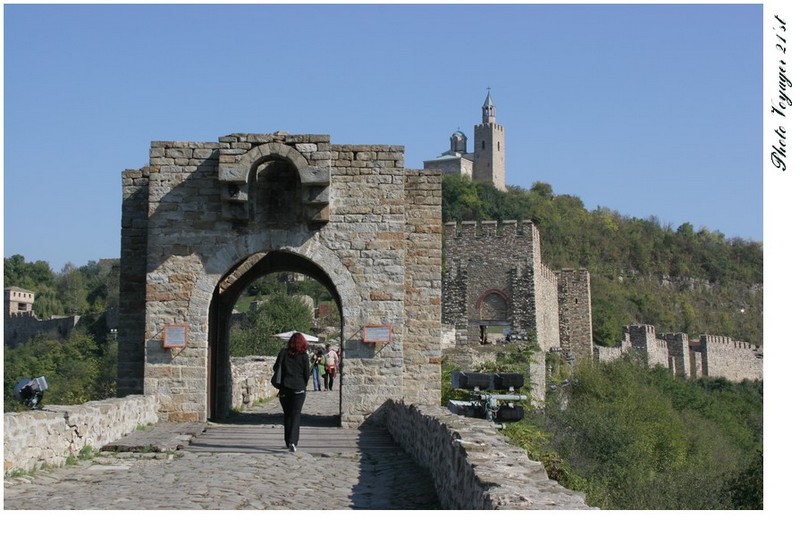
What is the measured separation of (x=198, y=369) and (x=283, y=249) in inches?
74.8

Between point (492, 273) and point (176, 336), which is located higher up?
point (492, 273)

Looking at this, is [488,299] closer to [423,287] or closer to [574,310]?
[574,310]

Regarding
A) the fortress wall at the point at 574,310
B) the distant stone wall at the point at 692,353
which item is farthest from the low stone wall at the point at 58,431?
the fortress wall at the point at 574,310

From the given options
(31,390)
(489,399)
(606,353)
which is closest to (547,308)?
(606,353)

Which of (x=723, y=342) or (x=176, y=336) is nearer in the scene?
(x=176, y=336)

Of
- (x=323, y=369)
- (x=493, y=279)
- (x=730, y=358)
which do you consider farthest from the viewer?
(x=730, y=358)

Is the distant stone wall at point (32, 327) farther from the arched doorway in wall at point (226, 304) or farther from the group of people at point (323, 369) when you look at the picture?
the arched doorway in wall at point (226, 304)

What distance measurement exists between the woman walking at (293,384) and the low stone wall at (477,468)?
125 centimetres

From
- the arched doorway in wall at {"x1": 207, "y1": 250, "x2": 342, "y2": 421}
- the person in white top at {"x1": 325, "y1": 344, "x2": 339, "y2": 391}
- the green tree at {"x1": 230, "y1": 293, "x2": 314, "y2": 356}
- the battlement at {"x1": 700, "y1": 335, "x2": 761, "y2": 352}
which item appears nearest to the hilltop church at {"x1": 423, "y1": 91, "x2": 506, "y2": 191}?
the battlement at {"x1": 700, "y1": 335, "x2": 761, "y2": 352}

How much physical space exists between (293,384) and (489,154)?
341 ft

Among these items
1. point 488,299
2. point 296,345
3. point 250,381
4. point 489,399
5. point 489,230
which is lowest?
point 250,381

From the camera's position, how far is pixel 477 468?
21.0ft

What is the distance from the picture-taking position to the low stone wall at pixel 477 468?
555cm

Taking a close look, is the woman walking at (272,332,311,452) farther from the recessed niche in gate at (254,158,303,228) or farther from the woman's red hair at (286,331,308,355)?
the recessed niche in gate at (254,158,303,228)
